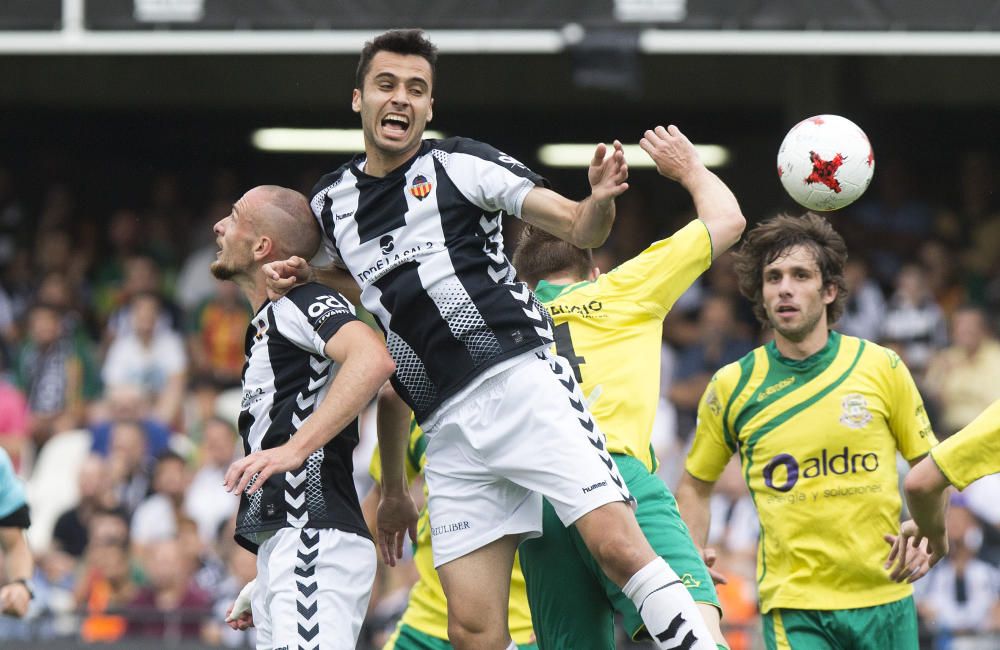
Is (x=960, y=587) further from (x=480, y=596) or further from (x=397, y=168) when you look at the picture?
(x=397, y=168)

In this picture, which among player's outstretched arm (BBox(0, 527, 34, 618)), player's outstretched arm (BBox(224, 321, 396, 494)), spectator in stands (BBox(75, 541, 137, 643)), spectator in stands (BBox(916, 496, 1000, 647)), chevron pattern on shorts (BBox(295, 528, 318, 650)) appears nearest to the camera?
player's outstretched arm (BBox(224, 321, 396, 494))

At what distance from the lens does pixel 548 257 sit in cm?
647

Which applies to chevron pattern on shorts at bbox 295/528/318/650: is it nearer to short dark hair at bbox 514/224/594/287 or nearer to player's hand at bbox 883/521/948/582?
short dark hair at bbox 514/224/594/287

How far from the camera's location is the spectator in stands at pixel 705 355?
41.5 ft

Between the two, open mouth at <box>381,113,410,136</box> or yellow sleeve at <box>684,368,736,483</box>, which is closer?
open mouth at <box>381,113,410,136</box>

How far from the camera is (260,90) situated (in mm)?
15961

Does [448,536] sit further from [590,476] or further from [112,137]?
[112,137]

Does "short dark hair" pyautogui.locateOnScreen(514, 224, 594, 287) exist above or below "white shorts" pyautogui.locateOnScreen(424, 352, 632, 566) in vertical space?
above

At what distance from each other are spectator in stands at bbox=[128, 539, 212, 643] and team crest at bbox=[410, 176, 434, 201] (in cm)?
519

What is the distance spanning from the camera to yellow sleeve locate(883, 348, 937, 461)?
21.0 feet

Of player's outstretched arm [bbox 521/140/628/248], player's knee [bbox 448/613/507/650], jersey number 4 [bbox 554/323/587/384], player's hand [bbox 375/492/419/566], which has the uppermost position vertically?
player's outstretched arm [bbox 521/140/628/248]

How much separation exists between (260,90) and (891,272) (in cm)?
674

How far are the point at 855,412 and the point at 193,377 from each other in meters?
8.12

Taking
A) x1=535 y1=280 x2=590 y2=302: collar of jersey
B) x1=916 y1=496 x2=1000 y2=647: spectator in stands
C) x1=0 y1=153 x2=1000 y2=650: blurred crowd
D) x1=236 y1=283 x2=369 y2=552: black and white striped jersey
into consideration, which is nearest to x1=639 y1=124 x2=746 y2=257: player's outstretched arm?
x1=535 y1=280 x2=590 y2=302: collar of jersey
